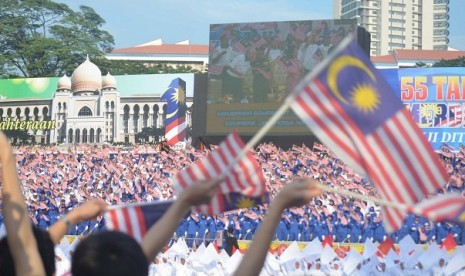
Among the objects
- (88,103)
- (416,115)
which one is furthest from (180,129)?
(88,103)

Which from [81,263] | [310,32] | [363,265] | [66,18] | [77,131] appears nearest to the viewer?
[81,263]

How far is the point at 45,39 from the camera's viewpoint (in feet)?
214

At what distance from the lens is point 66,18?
2675 inches

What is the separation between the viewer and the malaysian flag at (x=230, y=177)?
3.29 meters

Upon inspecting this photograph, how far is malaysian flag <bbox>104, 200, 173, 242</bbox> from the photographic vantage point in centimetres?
331

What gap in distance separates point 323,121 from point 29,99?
146 ft

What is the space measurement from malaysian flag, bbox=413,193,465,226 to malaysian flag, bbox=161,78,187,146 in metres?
33.7

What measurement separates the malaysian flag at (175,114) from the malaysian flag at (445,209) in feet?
111

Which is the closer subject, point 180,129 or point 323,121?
point 323,121

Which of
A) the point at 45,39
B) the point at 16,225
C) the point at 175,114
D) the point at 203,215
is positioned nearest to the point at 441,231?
the point at 203,215

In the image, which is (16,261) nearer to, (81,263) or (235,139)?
(81,263)

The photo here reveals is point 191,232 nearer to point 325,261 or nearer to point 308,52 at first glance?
point 325,261

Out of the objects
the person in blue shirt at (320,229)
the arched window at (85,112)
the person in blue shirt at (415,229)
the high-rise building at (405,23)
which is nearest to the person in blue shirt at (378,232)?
the person in blue shirt at (415,229)

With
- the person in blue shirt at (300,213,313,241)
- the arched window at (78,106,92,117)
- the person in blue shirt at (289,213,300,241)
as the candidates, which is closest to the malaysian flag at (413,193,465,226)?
the person in blue shirt at (300,213,313,241)
